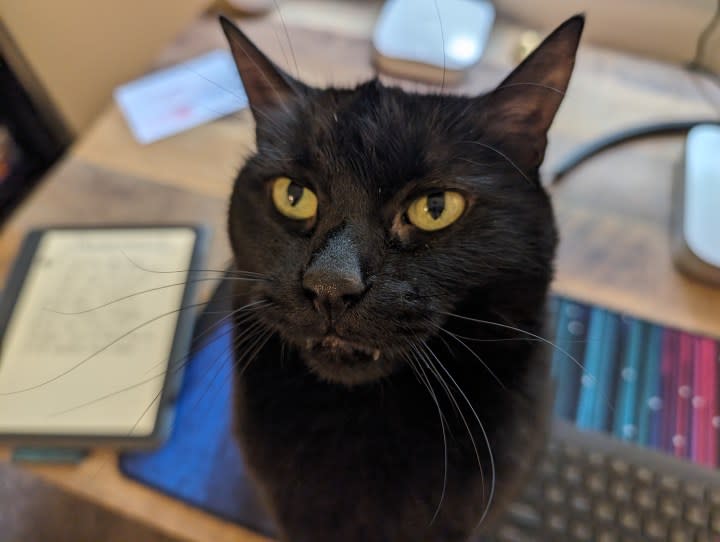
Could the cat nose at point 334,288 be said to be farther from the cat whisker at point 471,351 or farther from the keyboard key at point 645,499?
the keyboard key at point 645,499

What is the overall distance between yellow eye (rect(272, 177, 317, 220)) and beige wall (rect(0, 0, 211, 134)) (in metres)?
0.31

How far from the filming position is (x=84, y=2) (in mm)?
759

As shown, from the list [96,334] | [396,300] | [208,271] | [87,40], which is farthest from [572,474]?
[87,40]

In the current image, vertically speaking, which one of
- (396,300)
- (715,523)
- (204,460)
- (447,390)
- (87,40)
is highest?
(87,40)

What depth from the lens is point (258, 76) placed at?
57cm

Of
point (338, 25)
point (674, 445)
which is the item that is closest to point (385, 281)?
point (674, 445)

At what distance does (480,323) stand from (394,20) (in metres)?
0.67

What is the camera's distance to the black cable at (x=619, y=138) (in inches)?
34.1

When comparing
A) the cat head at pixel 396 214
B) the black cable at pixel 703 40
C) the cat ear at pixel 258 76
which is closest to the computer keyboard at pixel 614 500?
the cat head at pixel 396 214

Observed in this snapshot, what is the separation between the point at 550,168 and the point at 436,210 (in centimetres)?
47

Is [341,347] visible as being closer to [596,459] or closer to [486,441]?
[486,441]

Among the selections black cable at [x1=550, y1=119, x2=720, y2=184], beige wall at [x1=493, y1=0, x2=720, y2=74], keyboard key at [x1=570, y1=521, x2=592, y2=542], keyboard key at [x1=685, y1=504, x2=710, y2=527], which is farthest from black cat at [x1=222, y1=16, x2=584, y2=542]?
beige wall at [x1=493, y1=0, x2=720, y2=74]

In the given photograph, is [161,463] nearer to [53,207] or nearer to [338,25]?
[53,207]

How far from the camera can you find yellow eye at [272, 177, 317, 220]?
516mm
